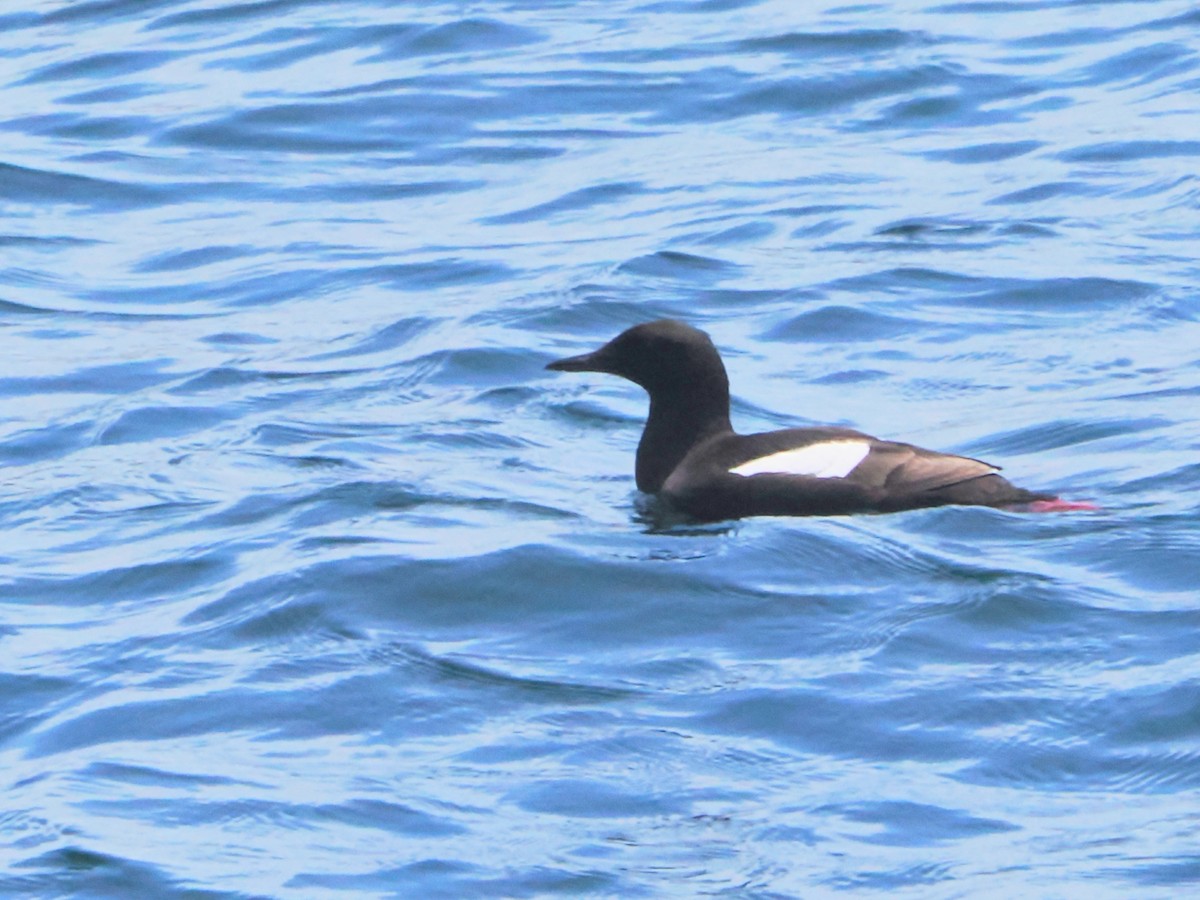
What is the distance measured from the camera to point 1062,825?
5578mm

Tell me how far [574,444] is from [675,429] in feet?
2.69

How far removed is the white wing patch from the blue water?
185 mm

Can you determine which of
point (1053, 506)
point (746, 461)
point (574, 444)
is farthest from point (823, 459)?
point (574, 444)

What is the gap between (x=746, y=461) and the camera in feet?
27.4

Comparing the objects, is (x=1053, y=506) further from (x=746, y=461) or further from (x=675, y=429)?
(x=675, y=429)

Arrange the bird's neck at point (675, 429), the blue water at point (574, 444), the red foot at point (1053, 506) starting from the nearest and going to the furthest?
the blue water at point (574, 444), the red foot at point (1053, 506), the bird's neck at point (675, 429)

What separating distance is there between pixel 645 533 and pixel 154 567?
1.50 metres

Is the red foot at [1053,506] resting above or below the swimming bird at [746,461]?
below

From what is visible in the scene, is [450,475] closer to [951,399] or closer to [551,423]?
[551,423]

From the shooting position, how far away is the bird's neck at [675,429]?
28.5 feet

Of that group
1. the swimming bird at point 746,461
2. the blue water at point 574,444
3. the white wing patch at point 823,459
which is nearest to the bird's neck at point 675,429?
the swimming bird at point 746,461

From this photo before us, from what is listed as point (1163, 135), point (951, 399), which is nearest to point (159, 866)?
point (951, 399)

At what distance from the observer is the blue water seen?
18.8 ft

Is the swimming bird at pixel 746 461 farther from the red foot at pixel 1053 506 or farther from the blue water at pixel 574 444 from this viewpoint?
the blue water at pixel 574 444
